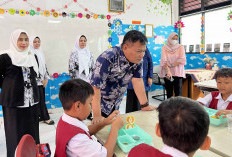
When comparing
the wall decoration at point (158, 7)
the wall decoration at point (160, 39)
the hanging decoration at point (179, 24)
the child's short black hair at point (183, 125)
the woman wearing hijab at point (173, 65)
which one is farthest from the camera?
the hanging decoration at point (179, 24)

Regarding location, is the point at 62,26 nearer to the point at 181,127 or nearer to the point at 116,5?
the point at 116,5

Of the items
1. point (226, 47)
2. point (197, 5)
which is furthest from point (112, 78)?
point (197, 5)

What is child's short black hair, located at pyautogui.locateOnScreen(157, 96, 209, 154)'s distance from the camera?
0.64m

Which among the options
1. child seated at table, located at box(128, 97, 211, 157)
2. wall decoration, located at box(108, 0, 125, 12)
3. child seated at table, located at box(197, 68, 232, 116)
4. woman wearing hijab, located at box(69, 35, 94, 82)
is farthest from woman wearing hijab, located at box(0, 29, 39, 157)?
wall decoration, located at box(108, 0, 125, 12)

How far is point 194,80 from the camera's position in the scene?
4094 millimetres

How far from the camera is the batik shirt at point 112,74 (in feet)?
4.82

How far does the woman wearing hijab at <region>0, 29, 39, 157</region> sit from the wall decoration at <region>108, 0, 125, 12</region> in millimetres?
2790

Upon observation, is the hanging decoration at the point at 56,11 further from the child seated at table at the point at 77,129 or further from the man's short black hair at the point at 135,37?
the child seated at table at the point at 77,129

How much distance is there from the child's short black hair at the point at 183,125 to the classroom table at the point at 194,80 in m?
3.67

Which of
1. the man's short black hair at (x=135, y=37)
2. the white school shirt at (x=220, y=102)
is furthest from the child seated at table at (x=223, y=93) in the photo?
the man's short black hair at (x=135, y=37)

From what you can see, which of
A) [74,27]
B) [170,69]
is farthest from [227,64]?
[74,27]

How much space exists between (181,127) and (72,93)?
2.11 feet

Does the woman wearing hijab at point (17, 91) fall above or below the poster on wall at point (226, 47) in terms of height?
below

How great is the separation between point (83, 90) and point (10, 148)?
56.6 inches
